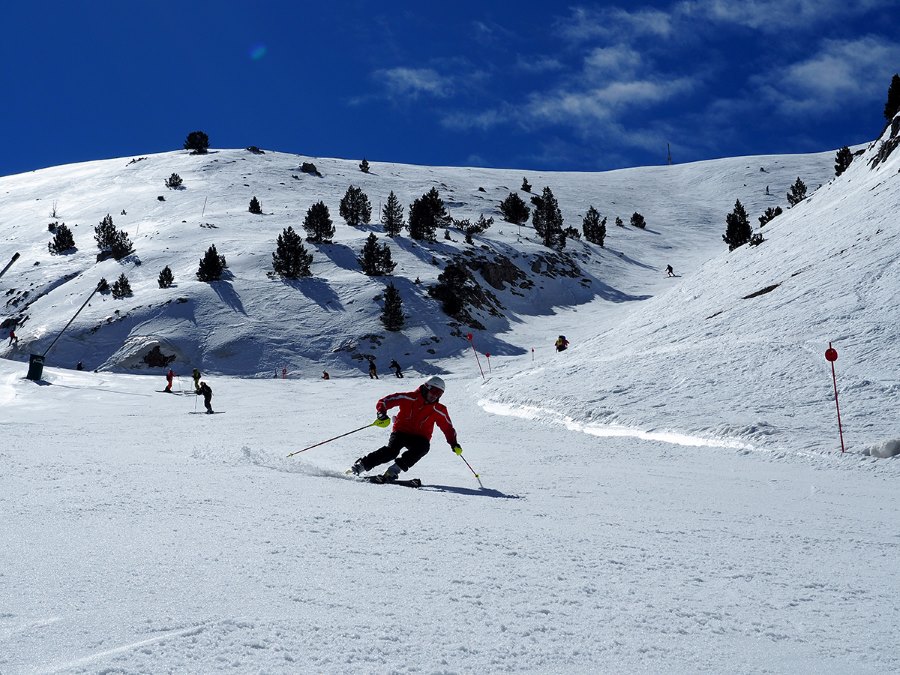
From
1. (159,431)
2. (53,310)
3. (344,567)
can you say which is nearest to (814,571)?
(344,567)

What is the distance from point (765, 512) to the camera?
579 cm

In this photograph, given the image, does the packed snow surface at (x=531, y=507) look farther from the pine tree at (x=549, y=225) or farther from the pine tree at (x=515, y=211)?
the pine tree at (x=515, y=211)

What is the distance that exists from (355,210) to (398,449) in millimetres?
44746

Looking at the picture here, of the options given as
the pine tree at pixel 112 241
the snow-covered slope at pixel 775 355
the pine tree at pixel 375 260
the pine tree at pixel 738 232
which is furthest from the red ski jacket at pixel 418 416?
the pine tree at pixel 112 241

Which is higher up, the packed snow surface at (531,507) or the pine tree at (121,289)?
the pine tree at (121,289)

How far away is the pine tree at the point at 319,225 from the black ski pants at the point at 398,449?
1487 inches

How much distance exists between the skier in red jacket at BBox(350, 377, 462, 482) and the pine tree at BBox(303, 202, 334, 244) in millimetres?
37593

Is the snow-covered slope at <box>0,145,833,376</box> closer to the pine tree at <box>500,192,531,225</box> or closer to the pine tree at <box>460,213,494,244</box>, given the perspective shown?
the pine tree at <box>460,213,494,244</box>

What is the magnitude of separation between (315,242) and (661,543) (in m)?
41.9

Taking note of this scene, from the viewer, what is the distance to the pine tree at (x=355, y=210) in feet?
166

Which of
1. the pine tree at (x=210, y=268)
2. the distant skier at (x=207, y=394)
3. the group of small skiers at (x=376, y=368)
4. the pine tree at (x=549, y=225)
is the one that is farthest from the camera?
the pine tree at (x=549, y=225)

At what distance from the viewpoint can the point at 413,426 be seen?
793 cm

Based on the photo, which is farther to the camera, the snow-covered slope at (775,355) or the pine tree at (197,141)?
the pine tree at (197,141)

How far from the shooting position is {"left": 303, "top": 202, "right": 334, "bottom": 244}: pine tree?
43969 millimetres
